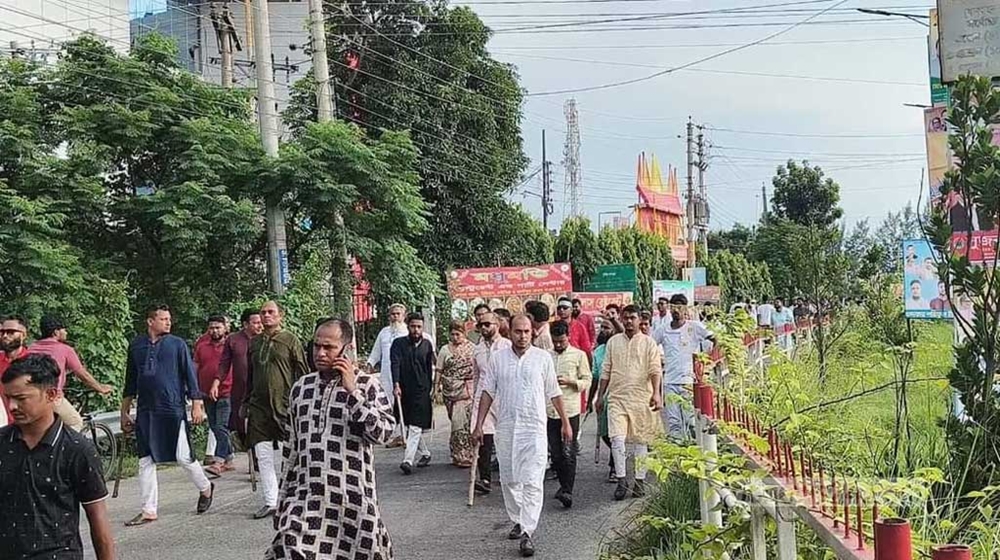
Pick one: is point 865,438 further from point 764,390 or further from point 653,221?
point 653,221

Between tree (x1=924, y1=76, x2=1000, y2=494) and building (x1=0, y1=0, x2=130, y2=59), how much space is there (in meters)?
21.8

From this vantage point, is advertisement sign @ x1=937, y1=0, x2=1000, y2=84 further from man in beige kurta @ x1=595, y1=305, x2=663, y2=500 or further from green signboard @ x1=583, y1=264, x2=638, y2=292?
green signboard @ x1=583, y1=264, x2=638, y2=292

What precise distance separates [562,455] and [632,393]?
936 millimetres

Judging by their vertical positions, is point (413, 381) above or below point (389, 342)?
below

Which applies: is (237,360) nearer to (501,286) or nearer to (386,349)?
(386,349)

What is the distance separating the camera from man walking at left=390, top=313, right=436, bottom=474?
10797 millimetres

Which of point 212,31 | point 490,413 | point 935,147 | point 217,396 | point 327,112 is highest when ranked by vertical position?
point 212,31

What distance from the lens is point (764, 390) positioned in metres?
5.43

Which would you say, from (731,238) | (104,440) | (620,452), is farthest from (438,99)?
(731,238)

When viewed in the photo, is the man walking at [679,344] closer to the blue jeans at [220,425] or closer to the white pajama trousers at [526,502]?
the white pajama trousers at [526,502]

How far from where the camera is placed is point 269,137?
1595cm

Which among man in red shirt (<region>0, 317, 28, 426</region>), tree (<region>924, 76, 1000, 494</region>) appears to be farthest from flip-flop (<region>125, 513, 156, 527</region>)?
tree (<region>924, 76, 1000, 494</region>)

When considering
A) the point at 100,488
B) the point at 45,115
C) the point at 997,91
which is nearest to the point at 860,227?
the point at 997,91

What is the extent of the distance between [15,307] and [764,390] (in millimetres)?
10438
